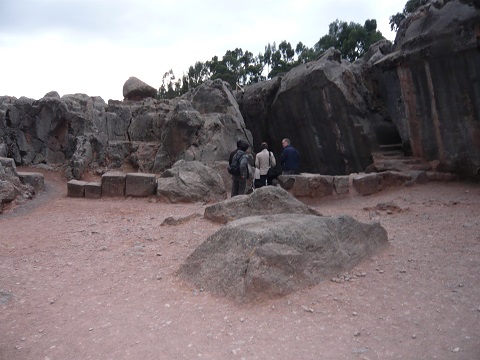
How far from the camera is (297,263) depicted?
451cm

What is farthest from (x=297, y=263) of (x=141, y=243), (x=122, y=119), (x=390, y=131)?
(x=122, y=119)

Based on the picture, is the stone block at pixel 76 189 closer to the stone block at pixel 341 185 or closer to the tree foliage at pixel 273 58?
the stone block at pixel 341 185

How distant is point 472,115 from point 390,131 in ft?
13.4

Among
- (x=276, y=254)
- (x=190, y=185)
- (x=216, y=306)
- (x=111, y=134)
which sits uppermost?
(x=111, y=134)

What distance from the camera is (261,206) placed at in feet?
23.4

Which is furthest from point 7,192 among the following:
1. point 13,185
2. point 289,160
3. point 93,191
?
point 289,160

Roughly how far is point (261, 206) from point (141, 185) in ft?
17.5

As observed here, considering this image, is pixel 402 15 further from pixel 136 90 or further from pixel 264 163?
pixel 264 163

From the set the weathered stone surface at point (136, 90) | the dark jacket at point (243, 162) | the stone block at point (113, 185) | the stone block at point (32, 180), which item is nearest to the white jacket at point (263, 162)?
the dark jacket at point (243, 162)

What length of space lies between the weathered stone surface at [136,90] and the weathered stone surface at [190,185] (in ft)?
33.3

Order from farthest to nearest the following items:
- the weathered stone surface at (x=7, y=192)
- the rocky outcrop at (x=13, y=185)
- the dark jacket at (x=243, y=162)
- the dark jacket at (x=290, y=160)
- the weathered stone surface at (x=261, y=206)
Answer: the dark jacket at (x=290, y=160) < the rocky outcrop at (x=13, y=185) < the weathered stone surface at (x=7, y=192) < the dark jacket at (x=243, y=162) < the weathered stone surface at (x=261, y=206)

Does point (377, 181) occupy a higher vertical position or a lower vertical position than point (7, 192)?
lower

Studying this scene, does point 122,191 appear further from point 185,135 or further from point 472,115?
point 472,115

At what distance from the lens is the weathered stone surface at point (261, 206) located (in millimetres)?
6941
